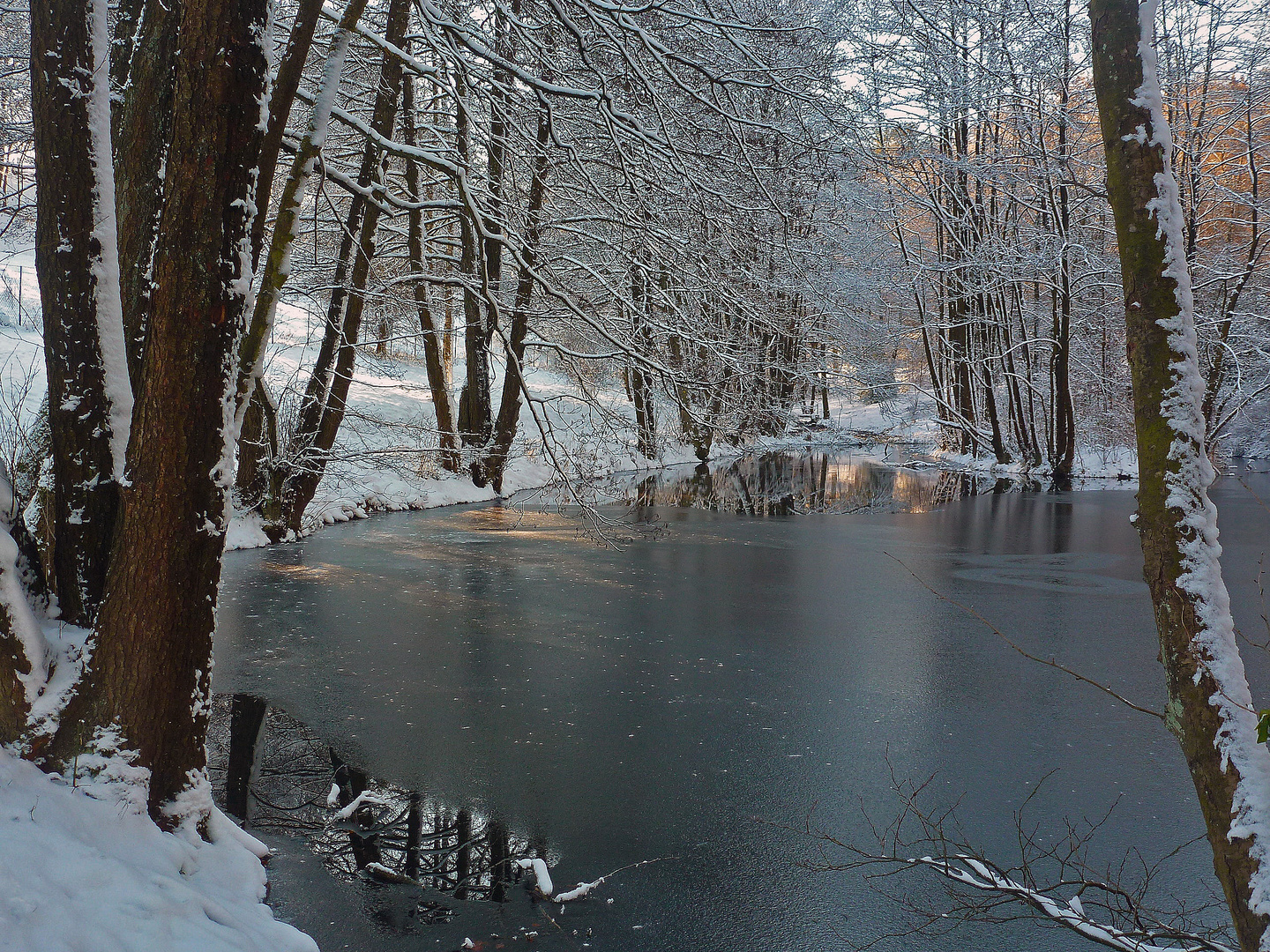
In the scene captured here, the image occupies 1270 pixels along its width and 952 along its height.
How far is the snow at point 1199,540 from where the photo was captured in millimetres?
2291

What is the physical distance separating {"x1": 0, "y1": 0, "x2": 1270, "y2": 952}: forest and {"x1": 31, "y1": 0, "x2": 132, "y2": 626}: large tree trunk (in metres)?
0.01

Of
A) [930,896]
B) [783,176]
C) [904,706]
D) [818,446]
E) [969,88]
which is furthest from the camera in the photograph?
[818,446]

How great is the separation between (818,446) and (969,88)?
58.8ft

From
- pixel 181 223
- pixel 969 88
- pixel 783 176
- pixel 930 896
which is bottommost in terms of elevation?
pixel 930 896

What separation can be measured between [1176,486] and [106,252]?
11.9ft

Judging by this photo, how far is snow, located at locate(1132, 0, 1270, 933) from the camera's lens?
2.29 metres

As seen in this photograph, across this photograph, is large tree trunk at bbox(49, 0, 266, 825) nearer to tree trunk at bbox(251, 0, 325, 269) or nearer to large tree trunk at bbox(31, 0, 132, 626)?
tree trunk at bbox(251, 0, 325, 269)

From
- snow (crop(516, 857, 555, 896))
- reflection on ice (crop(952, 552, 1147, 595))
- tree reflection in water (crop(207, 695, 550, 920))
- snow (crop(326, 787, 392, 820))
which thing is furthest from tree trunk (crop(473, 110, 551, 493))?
reflection on ice (crop(952, 552, 1147, 595))

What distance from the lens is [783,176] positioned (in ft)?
31.5

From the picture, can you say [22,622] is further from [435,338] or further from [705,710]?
[435,338]

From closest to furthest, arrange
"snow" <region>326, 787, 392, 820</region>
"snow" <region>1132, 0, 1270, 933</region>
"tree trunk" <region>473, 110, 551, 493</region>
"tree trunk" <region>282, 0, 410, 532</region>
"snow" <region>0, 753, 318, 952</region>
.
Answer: "snow" <region>1132, 0, 1270, 933</region> < "snow" <region>0, 753, 318, 952</region> < "snow" <region>326, 787, 392, 820</region> < "tree trunk" <region>473, 110, 551, 493</region> < "tree trunk" <region>282, 0, 410, 532</region>

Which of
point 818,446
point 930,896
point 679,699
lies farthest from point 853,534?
point 818,446

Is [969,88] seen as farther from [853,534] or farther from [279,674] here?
[279,674]

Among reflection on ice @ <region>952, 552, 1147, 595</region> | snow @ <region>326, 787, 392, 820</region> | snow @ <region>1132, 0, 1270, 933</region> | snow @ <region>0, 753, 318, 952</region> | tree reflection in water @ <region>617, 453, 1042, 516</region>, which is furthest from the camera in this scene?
tree reflection in water @ <region>617, 453, 1042, 516</region>
